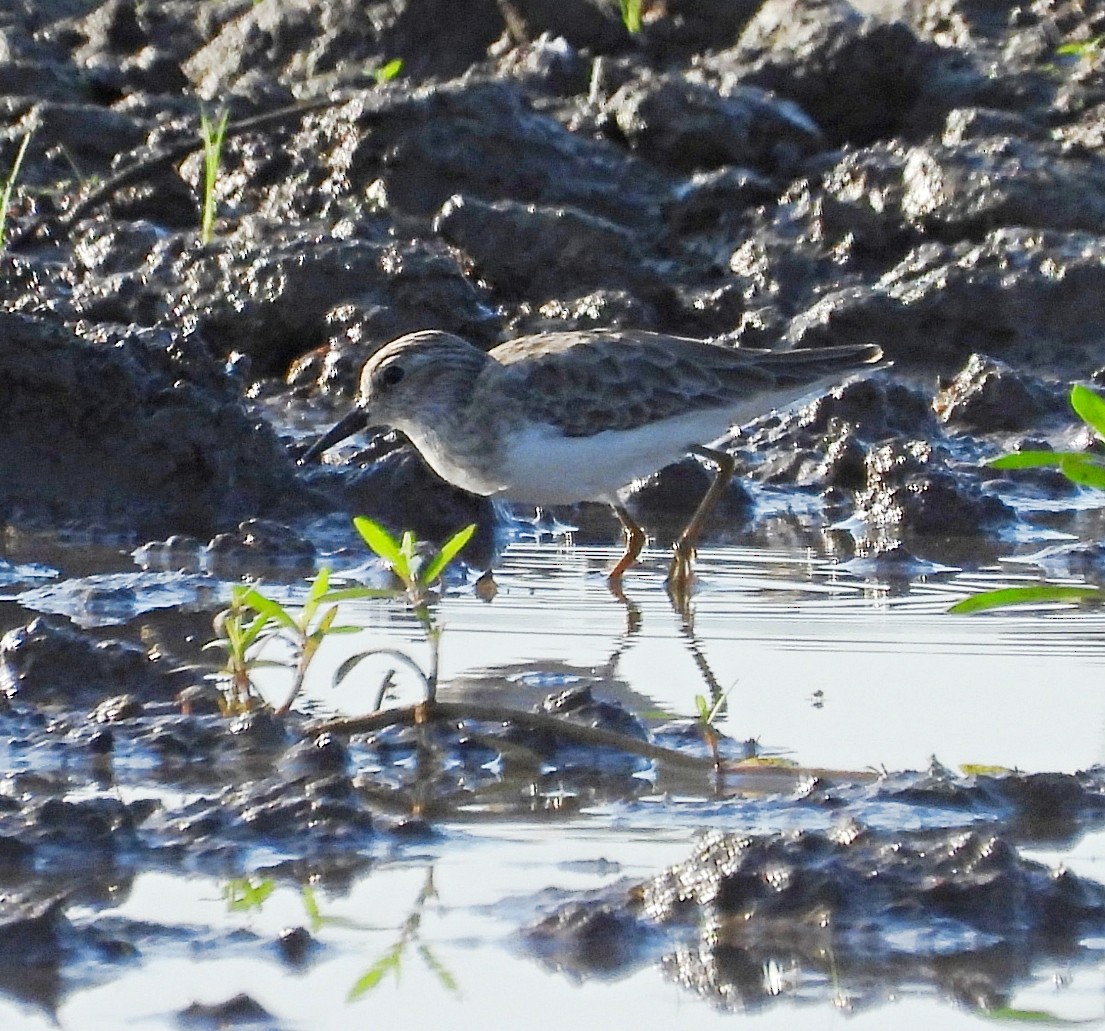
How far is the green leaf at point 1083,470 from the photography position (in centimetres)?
391

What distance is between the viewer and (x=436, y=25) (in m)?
11.4

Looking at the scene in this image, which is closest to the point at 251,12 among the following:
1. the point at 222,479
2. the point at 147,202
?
the point at 147,202

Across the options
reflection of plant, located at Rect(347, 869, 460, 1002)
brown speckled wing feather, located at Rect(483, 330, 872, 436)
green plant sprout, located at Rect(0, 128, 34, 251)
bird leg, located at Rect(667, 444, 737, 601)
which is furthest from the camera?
green plant sprout, located at Rect(0, 128, 34, 251)

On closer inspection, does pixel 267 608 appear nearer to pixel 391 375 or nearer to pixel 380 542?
pixel 380 542

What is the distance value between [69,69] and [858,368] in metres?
5.57

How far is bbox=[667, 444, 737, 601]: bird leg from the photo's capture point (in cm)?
647

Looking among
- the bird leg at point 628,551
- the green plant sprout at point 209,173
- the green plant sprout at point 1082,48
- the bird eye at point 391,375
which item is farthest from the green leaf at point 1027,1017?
the green plant sprout at point 1082,48

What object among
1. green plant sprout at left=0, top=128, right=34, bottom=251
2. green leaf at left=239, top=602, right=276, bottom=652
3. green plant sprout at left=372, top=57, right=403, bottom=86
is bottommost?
green leaf at left=239, top=602, right=276, bottom=652

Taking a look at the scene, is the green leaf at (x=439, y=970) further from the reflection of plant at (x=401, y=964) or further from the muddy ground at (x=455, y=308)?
the muddy ground at (x=455, y=308)

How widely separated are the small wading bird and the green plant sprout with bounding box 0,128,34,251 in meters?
1.56

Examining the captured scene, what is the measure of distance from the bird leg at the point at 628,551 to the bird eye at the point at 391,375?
83 centimetres

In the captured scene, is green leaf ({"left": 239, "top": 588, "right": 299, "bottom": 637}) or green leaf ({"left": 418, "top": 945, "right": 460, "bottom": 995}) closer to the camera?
green leaf ({"left": 418, "top": 945, "right": 460, "bottom": 995})

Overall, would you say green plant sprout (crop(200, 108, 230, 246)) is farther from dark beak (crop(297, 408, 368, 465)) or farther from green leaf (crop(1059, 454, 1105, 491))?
green leaf (crop(1059, 454, 1105, 491))

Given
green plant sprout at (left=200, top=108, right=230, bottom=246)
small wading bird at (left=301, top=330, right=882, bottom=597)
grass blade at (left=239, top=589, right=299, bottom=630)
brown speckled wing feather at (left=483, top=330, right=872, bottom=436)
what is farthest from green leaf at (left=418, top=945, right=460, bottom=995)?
green plant sprout at (left=200, top=108, right=230, bottom=246)
